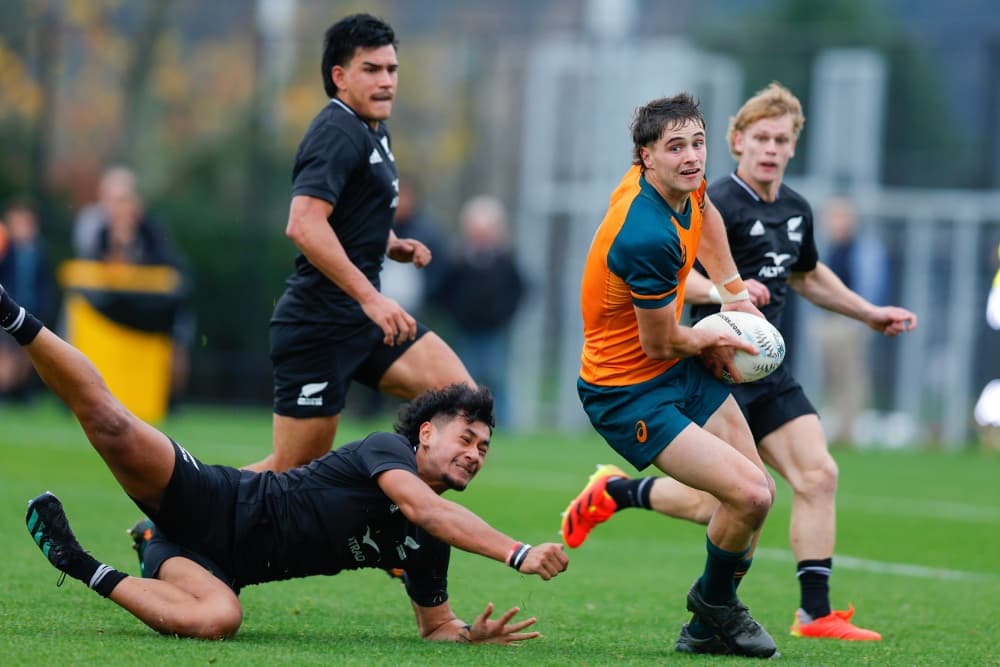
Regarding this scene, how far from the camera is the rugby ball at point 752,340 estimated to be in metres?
6.09

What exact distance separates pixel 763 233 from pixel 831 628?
1.71m

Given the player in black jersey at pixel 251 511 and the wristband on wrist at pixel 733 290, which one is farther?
the wristband on wrist at pixel 733 290

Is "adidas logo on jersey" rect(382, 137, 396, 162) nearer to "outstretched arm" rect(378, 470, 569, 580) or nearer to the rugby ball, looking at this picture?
the rugby ball

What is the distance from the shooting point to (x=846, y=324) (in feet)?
57.7

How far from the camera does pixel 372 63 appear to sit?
283 inches

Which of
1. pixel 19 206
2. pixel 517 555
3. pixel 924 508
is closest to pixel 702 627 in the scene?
pixel 517 555

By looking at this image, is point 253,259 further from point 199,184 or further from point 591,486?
point 591,486

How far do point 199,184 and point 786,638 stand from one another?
17.8 metres

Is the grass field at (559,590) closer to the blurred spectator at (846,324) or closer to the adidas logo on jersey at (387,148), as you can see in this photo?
the adidas logo on jersey at (387,148)

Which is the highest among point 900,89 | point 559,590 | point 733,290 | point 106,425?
point 900,89

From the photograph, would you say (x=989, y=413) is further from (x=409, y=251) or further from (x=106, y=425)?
(x=106, y=425)

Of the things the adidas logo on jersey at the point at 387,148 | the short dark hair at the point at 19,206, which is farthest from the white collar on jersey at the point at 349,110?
the short dark hair at the point at 19,206

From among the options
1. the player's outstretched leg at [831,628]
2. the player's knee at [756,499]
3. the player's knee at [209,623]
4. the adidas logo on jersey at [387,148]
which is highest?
the adidas logo on jersey at [387,148]

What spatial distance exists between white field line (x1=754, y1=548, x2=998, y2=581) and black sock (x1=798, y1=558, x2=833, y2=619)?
6.53 feet
